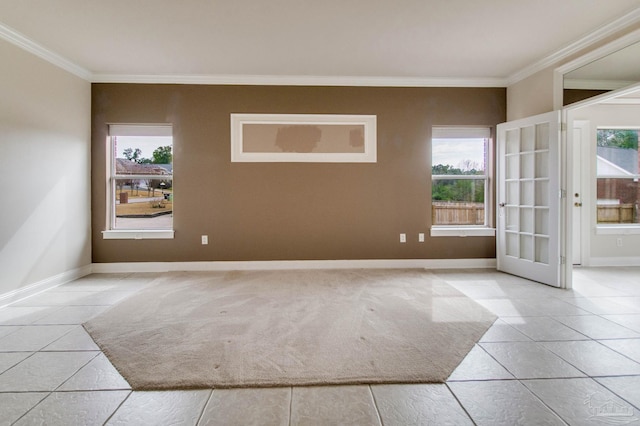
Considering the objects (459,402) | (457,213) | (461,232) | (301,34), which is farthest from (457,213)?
(459,402)

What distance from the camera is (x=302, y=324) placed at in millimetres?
2805

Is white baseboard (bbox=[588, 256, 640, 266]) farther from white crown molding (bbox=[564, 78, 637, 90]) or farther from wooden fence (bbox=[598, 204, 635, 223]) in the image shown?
white crown molding (bbox=[564, 78, 637, 90])

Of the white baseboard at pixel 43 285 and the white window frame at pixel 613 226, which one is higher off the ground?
the white window frame at pixel 613 226

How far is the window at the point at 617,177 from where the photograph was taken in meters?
5.16

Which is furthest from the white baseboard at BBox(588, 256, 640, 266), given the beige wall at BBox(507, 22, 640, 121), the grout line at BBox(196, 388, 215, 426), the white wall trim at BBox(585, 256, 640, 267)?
the grout line at BBox(196, 388, 215, 426)

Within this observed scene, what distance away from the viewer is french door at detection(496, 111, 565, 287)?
3.93 m

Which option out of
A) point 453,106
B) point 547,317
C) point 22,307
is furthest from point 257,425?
point 453,106

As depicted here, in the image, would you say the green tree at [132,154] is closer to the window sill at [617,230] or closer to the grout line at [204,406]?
the grout line at [204,406]

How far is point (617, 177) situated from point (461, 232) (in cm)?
270

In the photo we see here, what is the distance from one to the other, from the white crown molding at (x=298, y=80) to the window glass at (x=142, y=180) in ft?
2.30

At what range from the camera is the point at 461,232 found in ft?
16.1

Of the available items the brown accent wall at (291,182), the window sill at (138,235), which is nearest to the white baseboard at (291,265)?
the brown accent wall at (291,182)

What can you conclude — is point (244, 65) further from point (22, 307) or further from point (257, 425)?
point (257, 425)

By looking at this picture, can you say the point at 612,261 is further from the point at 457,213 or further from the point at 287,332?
the point at 287,332
